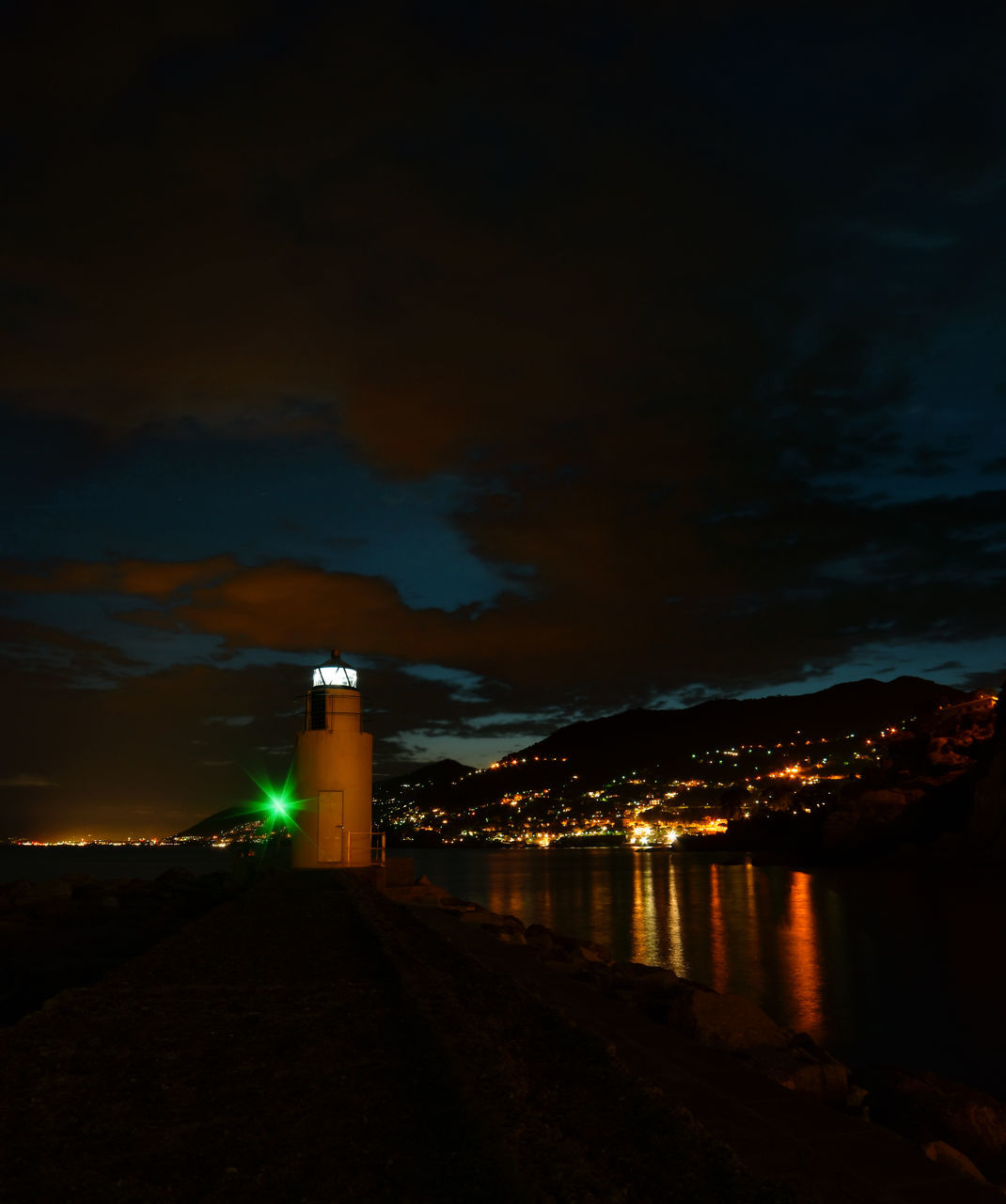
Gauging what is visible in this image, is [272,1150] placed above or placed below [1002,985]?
above

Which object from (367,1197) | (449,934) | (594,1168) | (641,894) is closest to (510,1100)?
(594,1168)

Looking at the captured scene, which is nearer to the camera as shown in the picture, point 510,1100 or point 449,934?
point 510,1100

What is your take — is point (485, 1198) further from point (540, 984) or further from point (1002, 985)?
point (1002, 985)

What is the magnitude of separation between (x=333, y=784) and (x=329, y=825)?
1.06 m

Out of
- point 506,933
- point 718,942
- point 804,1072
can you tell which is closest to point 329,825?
point 506,933

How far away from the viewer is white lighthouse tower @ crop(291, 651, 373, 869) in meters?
25.1

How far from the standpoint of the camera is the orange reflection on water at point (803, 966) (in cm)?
1789

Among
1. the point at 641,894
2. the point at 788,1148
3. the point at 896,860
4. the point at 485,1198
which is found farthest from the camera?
the point at 896,860

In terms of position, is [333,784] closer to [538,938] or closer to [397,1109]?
[538,938]

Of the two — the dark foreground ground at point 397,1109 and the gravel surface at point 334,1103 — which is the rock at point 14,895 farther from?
the dark foreground ground at point 397,1109

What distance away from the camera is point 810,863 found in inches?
3371

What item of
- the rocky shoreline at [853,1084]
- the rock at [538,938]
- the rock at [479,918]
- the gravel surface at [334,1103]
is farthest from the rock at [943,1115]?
the rock at [479,918]

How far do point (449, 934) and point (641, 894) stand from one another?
142 feet

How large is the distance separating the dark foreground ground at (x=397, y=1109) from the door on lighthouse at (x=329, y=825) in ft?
54.5
